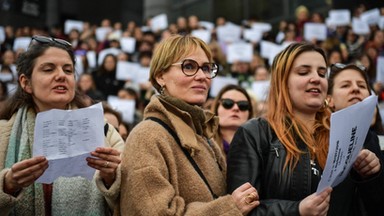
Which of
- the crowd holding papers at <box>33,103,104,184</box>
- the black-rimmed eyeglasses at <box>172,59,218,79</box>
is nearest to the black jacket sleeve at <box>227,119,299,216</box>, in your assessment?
the black-rimmed eyeglasses at <box>172,59,218,79</box>

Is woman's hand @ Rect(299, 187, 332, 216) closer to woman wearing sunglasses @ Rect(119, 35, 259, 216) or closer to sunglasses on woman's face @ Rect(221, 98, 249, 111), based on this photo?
woman wearing sunglasses @ Rect(119, 35, 259, 216)

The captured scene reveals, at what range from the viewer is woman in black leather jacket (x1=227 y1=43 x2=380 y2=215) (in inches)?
124

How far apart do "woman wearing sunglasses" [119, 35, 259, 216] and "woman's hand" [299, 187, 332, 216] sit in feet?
0.77

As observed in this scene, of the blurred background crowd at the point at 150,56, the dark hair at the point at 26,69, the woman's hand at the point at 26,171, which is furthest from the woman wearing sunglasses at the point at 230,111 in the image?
the woman's hand at the point at 26,171

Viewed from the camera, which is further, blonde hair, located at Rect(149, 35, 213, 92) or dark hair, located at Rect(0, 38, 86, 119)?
dark hair, located at Rect(0, 38, 86, 119)

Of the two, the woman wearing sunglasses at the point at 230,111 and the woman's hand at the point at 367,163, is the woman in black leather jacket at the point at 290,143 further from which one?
the woman wearing sunglasses at the point at 230,111

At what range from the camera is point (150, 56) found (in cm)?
1191

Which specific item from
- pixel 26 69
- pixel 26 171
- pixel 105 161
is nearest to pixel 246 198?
pixel 105 161

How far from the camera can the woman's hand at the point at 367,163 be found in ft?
10.9

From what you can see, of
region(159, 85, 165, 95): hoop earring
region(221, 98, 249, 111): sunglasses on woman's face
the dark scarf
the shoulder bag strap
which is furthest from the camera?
region(221, 98, 249, 111): sunglasses on woman's face

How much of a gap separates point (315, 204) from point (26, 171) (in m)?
1.39

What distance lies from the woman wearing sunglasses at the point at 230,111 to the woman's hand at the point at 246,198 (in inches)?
92.1

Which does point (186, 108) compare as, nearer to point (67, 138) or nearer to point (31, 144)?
point (67, 138)

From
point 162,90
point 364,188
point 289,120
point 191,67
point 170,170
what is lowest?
point 364,188
